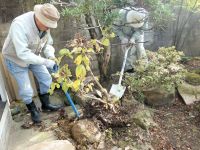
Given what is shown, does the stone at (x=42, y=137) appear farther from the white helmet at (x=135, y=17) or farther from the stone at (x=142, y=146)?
the white helmet at (x=135, y=17)

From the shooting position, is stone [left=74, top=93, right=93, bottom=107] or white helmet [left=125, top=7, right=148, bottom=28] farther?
white helmet [left=125, top=7, right=148, bottom=28]

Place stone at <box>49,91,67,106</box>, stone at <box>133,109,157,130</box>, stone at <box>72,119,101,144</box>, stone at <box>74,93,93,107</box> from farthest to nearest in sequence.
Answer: stone at <box>49,91,67,106</box> → stone at <box>74,93,93,107</box> → stone at <box>133,109,157,130</box> → stone at <box>72,119,101,144</box>

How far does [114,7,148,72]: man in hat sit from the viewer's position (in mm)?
4543

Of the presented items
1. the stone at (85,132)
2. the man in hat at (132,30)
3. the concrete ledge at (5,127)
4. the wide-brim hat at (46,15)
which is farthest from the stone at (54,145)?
the man in hat at (132,30)

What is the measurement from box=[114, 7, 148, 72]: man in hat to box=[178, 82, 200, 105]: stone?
0.92 meters

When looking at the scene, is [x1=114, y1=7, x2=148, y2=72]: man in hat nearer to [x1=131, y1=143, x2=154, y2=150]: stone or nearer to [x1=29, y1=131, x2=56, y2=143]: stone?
[x1=131, y1=143, x2=154, y2=150]: stone

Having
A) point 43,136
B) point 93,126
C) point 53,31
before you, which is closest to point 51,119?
point 43,136

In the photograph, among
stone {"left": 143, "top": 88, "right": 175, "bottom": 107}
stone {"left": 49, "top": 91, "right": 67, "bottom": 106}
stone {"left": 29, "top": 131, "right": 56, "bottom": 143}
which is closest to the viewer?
stone {"left": 29, "top": 131, "right": 56, "bottom": 143}

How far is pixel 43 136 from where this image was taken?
3.93 meters

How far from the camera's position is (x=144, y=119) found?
4145 mm

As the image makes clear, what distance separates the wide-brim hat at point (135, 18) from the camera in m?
4.52

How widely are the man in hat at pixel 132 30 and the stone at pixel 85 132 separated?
62.7 inches

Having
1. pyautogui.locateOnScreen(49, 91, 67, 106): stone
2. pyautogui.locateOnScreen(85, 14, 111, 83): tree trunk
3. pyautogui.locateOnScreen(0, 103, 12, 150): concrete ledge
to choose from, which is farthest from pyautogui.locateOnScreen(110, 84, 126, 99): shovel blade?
pyautogui.locateOnScreen(0, 103, 12, 150): concrete ledge

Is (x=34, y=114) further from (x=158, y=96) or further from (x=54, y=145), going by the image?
(x=158, y=96)
